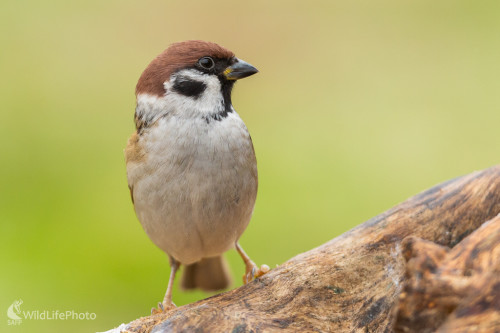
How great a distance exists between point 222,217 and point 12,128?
3.90 metres

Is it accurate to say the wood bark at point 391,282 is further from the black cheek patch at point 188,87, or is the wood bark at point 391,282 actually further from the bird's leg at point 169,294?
the black cheek patch at point 188,87

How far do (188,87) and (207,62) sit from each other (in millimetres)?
160

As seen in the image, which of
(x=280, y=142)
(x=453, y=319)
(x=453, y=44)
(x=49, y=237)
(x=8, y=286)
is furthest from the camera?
(x=453, y=44)

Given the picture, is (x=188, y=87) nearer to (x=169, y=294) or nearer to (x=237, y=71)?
(x=237, y=71)

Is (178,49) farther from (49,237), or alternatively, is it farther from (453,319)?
(49,237)

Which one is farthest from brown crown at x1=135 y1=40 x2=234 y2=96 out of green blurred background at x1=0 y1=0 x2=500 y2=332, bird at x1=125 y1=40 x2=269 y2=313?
green blurred background at x1=0 y1=0 x2=500 y2=332

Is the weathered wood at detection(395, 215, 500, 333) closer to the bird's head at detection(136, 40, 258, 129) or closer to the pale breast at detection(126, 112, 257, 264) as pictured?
the pale breast at detection(126, 112, 257, 264)

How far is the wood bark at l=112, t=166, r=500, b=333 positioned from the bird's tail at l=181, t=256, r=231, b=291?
1.02 m

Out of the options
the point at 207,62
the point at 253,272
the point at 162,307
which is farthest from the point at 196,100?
the point at 162,307

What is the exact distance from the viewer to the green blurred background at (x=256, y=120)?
572 cm

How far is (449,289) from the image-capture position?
2.42 metres

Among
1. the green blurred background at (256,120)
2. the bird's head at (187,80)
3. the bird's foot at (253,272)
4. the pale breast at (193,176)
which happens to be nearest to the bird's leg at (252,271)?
the bird's foot at (253,272)

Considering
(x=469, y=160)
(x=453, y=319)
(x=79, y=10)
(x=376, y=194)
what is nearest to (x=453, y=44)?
(x=469, y=160)

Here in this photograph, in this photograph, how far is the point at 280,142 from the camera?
6812mm
